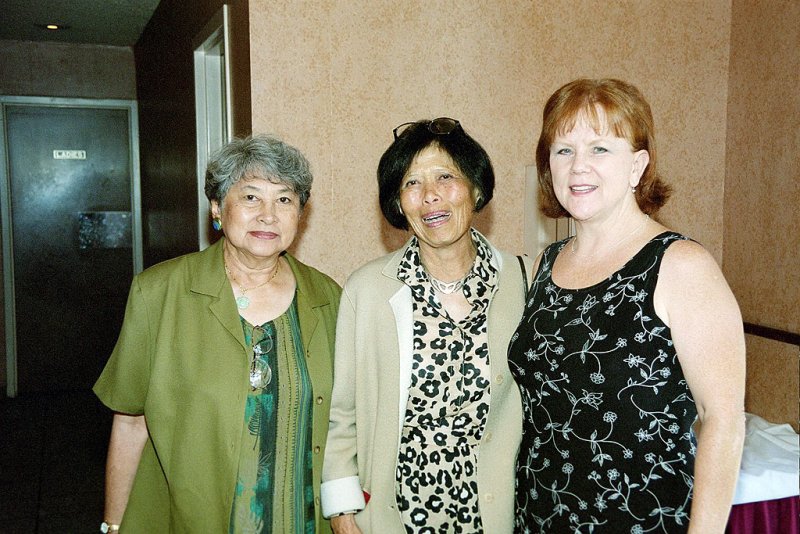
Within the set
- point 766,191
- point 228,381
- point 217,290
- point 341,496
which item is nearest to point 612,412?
point 341,496

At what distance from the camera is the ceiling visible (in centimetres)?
466

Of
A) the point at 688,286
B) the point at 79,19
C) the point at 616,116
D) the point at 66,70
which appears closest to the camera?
the point at 688,286

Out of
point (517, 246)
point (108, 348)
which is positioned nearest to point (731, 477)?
point (517, 246)

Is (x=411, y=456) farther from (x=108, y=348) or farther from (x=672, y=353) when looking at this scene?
(x=108, y=348)

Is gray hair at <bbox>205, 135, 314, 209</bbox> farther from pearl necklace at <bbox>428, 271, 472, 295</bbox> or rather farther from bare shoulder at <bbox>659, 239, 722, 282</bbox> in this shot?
bare shoulder at <bbox>659, 239, 722, 282</bbox>

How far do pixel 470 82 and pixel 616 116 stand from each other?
1661mm

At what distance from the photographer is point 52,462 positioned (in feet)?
15.2

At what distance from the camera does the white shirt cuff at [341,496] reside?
1864mm

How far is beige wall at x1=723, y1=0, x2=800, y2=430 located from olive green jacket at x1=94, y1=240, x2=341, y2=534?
2.30m

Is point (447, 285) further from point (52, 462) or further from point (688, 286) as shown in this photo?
point (52, 462)

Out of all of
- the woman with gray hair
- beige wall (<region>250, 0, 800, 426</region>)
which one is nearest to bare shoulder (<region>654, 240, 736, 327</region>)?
the woman with gray hair

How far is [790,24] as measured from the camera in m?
3.01

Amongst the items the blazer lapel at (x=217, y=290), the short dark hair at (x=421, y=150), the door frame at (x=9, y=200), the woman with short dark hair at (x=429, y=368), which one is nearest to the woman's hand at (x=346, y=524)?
the woman with short dark hair at (x=429, y=368)

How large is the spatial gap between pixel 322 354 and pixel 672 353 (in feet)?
3.08
